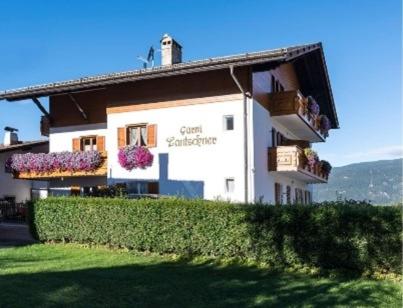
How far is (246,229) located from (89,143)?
13470mm

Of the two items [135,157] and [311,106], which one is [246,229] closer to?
[135,157]

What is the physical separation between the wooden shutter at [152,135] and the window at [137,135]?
0.32 metres

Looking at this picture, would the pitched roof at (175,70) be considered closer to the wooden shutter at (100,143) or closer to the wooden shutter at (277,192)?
the wooden shutter at (100,143)

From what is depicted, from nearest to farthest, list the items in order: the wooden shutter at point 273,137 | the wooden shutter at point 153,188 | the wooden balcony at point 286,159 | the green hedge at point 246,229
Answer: the green hedge at point 246,229 → the wooden balcony at point 286,159 → the wooden shutter at point 153,188 → the wooden shutter at point 273,137

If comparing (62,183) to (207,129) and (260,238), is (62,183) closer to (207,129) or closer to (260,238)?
(207,129)

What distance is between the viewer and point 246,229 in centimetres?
1302

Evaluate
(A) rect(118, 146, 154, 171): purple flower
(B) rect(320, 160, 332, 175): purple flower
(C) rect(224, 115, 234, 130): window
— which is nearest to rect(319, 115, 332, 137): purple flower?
(B) rect(320, 160, 332, 175): purple flower

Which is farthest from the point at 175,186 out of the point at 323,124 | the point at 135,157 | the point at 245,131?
the point at 323,124

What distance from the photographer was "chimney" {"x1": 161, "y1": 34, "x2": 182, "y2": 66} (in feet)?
78.7

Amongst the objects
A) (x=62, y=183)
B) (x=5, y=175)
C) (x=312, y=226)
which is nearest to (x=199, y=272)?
(x=312, y=226)

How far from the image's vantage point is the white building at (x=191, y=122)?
20.1m

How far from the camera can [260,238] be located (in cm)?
1280

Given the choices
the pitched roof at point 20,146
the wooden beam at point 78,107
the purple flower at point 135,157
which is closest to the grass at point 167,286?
the purple flower at point 135,157

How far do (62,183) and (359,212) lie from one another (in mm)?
17139
